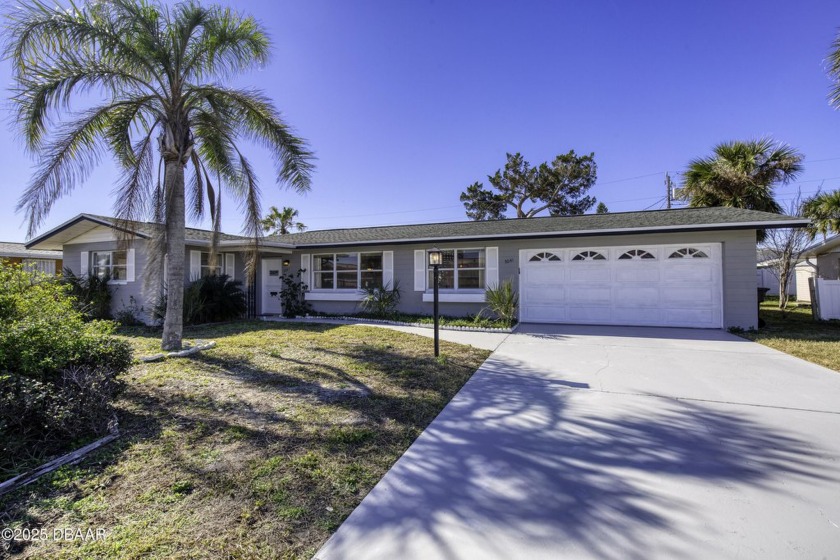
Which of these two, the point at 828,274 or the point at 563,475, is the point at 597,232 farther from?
the point at 828,274

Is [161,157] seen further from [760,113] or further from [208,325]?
[760,113]

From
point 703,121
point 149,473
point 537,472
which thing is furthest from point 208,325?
point 703,121

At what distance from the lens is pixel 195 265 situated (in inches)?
483

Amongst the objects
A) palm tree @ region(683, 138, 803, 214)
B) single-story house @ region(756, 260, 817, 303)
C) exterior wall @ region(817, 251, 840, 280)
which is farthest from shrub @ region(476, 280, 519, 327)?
single-story house @ region(756, 260, 817, 303)

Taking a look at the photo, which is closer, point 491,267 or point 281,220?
point 491,267

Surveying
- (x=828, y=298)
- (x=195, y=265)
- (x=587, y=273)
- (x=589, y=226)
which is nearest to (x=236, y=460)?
(x=587, y=273)

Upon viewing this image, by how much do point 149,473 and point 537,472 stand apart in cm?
290

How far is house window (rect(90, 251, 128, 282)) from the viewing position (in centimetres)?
1227

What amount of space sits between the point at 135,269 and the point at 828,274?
84.3ft

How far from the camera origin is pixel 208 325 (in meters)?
11.0

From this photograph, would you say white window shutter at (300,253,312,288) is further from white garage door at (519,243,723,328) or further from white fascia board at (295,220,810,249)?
white garage door at (519,243,723,328)

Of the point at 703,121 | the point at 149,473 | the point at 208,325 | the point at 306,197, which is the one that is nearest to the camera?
the point at 149,473

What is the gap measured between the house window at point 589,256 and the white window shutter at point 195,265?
11791 millimetres

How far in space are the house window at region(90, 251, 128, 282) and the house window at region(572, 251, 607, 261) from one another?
46.0 ft
